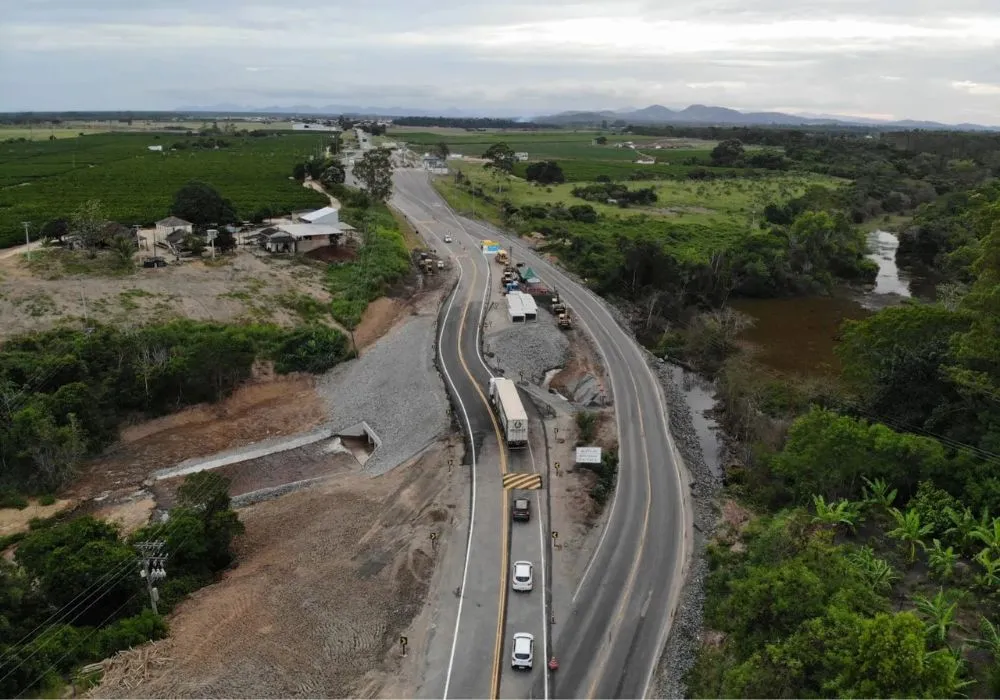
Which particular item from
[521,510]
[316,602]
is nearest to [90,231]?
[316,602]

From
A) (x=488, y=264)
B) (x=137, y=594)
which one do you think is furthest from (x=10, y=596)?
(x=488, y=264)

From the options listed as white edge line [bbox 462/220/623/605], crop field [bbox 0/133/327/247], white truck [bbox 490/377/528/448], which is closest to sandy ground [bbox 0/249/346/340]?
crop field [bbox 0/133/327/247]

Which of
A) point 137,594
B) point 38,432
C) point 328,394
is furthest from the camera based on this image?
point 328,394

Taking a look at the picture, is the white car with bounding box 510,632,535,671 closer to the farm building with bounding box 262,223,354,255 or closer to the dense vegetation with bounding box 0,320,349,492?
the dense vegetation with bounding box 0,320,349,492

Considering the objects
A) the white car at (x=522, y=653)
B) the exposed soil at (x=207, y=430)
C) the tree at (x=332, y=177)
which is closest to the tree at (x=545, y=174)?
the tree at (x=332, y=177)

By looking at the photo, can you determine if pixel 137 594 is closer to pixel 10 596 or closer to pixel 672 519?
pixel 10 596

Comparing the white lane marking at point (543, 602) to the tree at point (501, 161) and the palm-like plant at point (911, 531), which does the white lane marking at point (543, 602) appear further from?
the tree at point (501, 161)
